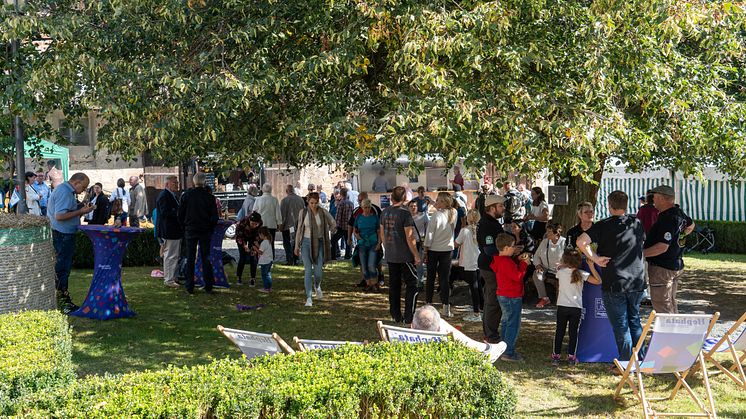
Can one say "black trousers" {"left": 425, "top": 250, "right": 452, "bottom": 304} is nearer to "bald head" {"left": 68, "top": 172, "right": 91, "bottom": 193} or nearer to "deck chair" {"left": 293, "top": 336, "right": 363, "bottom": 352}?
"bald head" {"left": 68, "top": 172, "right": 91, "bottom": 193}

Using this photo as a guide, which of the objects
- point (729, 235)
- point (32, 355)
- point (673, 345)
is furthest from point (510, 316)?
point (729, 235)

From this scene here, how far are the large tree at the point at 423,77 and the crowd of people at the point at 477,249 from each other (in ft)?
2.76

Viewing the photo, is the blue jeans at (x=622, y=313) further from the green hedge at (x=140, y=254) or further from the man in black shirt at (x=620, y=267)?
the green hedge at (x=140, y=254)

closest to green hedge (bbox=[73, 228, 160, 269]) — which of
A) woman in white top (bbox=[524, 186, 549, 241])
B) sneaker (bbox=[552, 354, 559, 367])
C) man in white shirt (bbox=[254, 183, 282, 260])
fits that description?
man in white shirt (bbox=[254, 183, 282, 260])

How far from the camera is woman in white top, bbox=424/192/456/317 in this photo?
1048 cm

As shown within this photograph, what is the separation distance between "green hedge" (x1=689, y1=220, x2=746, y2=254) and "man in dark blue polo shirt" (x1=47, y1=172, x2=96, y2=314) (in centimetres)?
1549

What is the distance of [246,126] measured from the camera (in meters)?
9.34

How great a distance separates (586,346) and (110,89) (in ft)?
18.1

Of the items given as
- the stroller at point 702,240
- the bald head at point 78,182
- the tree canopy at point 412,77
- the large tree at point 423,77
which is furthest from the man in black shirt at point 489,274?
the stroller at point 702,240

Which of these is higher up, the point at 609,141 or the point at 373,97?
the point at 373,97

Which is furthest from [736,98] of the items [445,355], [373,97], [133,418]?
[133,418]

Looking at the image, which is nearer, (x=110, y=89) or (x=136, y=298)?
(x=110, y=89)

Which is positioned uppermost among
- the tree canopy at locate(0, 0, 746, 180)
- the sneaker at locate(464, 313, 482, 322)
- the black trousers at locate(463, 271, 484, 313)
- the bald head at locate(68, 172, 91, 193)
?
the tree canopy at locate(0, 0, 746, 180)

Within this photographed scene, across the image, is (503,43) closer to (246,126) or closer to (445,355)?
(246,126)
